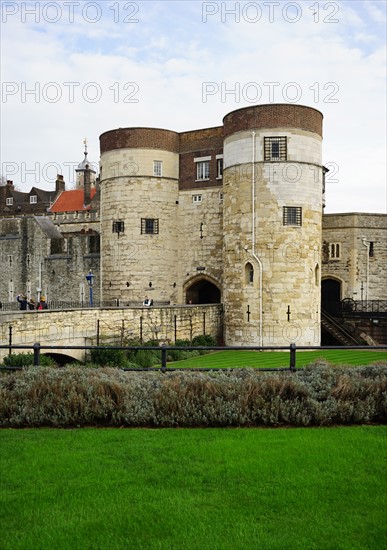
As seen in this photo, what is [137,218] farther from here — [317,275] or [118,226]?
[317,275]

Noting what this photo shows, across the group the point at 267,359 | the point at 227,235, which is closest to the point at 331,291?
the point at 227,235

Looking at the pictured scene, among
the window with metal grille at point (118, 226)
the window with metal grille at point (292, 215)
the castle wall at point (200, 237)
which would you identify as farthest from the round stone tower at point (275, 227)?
the window with metal grille at point (118, 226)

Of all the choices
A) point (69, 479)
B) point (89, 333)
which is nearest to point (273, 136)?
point (89, 333)

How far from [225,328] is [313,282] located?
192 inches

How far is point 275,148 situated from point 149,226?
27.2 feet

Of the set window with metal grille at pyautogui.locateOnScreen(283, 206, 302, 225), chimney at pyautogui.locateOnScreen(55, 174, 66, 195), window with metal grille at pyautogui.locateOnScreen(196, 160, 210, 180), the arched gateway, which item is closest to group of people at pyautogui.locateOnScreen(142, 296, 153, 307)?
the arched gateway

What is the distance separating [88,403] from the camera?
883cm

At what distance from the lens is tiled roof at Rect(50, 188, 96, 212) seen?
72250 mm

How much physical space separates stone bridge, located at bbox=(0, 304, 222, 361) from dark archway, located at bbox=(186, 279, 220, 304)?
12.5 feet

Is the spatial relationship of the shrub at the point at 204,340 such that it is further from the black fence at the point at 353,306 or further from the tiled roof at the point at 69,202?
the tiled roof at the point at 69,202

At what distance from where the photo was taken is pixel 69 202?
75000mm

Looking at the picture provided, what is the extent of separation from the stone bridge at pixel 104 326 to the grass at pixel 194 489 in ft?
44.4

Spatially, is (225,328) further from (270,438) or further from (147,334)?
(270,438)

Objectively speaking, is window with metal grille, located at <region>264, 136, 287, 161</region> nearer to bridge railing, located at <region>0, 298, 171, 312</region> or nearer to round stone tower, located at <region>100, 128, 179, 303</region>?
round stone tower, located at <region>100, 128, 179, 303</region>
